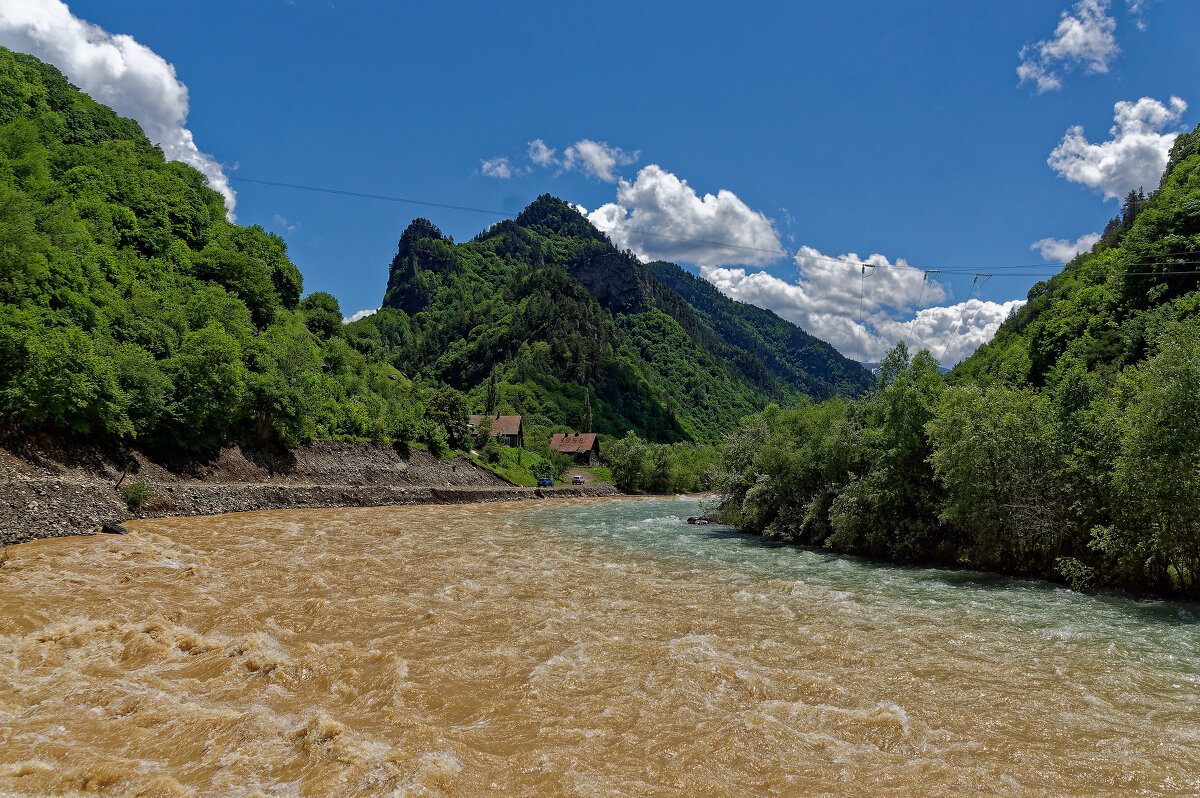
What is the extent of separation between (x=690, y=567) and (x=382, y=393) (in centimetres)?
6100

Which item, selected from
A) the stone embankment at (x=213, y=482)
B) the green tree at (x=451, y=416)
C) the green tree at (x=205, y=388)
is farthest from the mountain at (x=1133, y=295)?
the green tree at (x=451, y=416)

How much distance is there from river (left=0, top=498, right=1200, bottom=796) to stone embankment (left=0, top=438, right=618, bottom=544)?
16.7ft

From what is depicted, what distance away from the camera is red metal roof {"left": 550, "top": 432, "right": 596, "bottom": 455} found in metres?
114

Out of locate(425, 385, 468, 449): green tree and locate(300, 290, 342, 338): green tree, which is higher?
locate(300, 290, 342, 338): green tree

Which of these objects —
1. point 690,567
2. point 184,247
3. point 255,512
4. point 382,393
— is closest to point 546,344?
point 382,393

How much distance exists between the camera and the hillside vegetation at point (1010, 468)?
15.9m

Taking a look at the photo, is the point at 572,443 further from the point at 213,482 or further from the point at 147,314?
the point at 147,314

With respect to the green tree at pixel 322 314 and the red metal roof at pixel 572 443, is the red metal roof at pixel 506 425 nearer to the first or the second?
the red metal roof at pixel 572 443

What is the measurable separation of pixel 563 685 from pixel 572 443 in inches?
4202

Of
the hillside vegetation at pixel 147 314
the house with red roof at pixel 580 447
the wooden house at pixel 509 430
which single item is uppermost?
the hillside vegetation at pixel 147 314

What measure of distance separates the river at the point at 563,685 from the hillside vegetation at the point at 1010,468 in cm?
256

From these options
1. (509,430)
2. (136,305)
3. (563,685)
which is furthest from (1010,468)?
(509,430)

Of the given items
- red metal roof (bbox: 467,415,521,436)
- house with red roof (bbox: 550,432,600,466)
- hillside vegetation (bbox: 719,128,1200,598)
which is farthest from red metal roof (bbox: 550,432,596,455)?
hillside vegetation (bbox: 719,128,1200,598)

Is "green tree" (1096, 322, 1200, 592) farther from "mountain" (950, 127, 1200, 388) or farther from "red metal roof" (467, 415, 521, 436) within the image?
"red metal roof" (467, 415, 521, 436)
